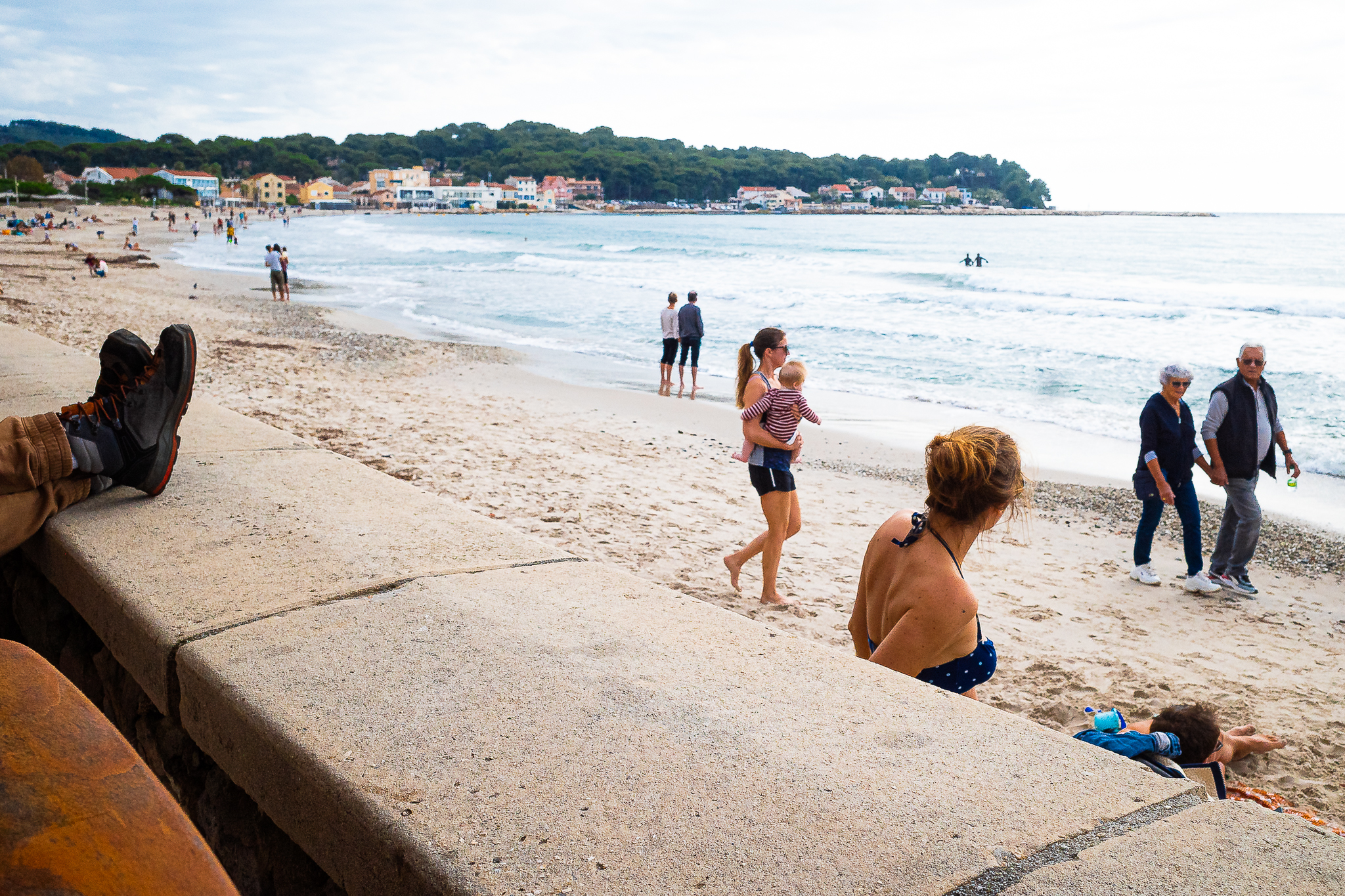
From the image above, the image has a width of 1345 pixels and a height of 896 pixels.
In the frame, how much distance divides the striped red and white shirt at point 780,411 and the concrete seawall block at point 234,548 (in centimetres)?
236

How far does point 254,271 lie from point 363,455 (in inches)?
1196

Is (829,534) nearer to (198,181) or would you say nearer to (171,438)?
(171,438)

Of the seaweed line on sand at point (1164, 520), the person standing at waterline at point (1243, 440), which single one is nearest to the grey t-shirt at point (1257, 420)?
the person standing at waterline at point (1243, 440)

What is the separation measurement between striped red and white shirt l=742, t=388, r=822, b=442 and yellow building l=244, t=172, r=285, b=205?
521ft

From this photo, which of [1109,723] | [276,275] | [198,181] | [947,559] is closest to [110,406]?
[947,559]

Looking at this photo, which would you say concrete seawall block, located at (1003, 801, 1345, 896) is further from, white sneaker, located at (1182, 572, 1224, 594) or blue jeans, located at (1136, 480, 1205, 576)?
white sneaker, located at (1182, 572, 1224, 594)

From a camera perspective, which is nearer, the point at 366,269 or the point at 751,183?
the point at 366,269

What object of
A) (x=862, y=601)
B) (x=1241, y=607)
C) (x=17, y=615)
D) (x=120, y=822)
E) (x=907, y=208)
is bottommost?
(x=1241, y=607)

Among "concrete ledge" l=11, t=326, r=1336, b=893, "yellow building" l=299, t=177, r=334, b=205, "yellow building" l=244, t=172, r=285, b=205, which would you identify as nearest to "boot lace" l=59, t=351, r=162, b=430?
"concrete ledge" l=11, t=326, r=1336, b=893

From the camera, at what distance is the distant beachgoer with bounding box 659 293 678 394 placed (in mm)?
13180

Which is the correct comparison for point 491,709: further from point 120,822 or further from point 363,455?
point 363,455

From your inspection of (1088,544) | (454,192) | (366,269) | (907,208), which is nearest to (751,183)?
(907,208)

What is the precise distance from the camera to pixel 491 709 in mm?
1782

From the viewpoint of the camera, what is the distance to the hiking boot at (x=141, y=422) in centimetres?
287
